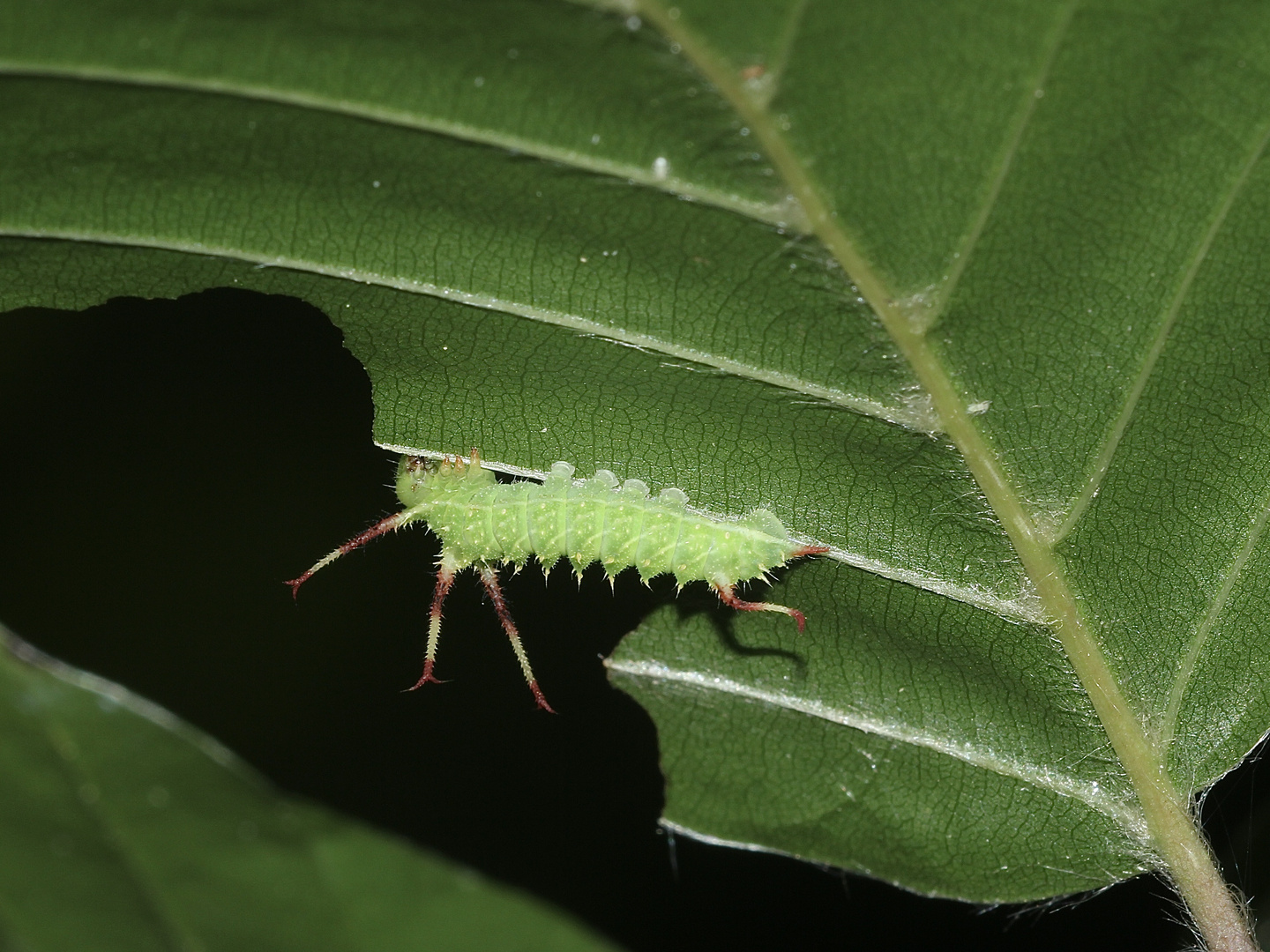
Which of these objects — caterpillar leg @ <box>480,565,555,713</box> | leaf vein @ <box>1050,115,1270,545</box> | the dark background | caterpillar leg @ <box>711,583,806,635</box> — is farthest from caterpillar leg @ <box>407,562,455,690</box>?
leaf vein @ <box>1050,115,1270,545</box>

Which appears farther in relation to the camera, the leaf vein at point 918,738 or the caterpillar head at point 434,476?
the caterpillar head at point 434,476

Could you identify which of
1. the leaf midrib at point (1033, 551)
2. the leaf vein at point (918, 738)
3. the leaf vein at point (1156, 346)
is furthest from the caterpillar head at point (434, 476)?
the leaf vein at point (1156, 346)

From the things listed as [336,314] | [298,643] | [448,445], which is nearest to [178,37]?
[336,314]

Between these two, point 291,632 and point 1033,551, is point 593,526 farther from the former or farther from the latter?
point 291,632

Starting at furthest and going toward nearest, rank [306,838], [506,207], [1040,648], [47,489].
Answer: [47,489]
[506,207]
[1040,648]
[306,838]

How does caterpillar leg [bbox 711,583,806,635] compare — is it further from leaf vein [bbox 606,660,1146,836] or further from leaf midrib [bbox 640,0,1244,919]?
leaf midrib [bbox 640,0,1244,919]

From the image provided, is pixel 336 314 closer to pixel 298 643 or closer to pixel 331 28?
pixel 331 28

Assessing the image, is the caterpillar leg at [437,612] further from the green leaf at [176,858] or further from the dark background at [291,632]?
the green leaf at [176,858]

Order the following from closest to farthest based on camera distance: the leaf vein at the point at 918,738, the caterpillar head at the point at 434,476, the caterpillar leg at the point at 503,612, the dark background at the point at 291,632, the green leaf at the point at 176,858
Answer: the green leaf at the point at 176,858, the leaf vein at the point at 918,738, the caterpillar head at the point at 434,476, the caterpillar leg at the point at 503,612, the dark background at the point at 291,632

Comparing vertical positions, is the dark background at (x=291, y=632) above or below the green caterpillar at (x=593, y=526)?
below
